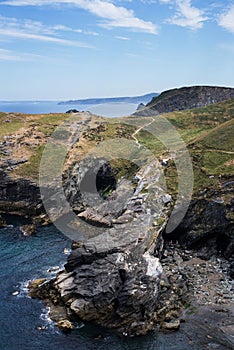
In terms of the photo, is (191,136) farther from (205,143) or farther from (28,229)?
(28,229)

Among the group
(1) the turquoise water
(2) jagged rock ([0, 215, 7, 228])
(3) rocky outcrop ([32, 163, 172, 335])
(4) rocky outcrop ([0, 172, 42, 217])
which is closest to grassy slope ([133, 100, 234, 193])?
(3) rocky outcrop ([32, 163, 172, 335])

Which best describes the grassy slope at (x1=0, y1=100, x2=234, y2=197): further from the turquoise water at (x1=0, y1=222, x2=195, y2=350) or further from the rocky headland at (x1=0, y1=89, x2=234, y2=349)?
the turquoise water at (x1=0, y1=222, x2=195, y2=350)

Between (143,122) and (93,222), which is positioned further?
(143,122)

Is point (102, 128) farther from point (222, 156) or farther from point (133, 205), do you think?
point (133, 205)

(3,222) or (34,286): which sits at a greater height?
(3,222)

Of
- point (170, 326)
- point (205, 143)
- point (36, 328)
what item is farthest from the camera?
point (205, 143)

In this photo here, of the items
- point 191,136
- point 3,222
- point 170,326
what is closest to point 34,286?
point 170,326

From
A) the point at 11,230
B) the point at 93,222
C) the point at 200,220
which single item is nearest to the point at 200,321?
the point at 200,220

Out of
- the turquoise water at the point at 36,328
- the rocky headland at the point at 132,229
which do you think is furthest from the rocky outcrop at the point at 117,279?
the turquoise water at the point at 36,328
